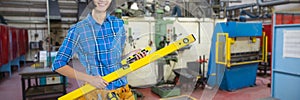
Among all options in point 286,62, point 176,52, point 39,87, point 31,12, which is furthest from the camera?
point 31,12

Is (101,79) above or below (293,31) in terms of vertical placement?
below

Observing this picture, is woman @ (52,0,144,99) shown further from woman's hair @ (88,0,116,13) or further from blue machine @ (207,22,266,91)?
blue machine @ (207,22,266,91)

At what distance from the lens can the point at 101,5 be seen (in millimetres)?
671

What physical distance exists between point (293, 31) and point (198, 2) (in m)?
2.25

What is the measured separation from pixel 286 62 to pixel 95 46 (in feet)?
8.85

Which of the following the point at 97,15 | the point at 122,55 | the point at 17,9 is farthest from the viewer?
the point at 17,9

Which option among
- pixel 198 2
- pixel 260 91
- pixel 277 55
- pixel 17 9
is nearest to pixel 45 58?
pixel 198 2

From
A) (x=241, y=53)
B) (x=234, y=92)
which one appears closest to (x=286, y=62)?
(x=241, y=53)

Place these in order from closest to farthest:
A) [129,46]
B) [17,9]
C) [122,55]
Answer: [122,55] → [129,46] → [17,9]

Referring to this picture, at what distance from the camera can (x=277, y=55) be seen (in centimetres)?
274

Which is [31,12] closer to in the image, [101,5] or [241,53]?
[241,53]

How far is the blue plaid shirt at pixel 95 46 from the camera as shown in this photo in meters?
0.68

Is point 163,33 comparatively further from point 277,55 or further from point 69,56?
point 277,55

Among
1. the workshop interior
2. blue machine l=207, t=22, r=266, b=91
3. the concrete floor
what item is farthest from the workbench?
blue machine l=207, t=22, r=266, b=91
